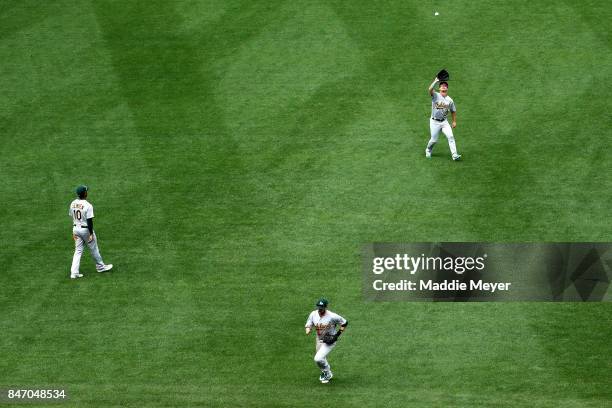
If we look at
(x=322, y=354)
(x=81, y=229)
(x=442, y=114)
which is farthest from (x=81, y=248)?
(x=442, y=114)

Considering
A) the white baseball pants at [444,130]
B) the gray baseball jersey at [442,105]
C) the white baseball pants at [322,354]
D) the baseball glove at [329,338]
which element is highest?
the gray baseball jersey at [442,105]

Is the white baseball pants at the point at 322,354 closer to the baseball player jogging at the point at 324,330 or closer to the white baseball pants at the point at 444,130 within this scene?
the baseball player jogging at the point at 324,330

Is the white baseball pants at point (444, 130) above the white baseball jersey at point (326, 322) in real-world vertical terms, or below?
above

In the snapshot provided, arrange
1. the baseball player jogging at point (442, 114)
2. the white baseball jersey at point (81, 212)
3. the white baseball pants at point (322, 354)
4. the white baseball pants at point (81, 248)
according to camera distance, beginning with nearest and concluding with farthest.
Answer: the white baseball pants at point (322, 354)
the white baseball jersey at point (81, 212)
the white baseball pants at point (81, 248)
the baseball player jogging at point (442, 114)

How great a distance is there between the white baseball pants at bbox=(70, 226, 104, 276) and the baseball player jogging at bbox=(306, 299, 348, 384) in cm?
570

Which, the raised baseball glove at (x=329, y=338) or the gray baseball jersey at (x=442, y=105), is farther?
the gray baseball jersey at (x=442, y=105)

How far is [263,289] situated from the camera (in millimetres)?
22812

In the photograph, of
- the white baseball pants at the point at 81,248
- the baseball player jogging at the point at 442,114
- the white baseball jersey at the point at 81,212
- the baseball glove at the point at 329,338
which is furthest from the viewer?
the baseball player jogging at the point at 442,114

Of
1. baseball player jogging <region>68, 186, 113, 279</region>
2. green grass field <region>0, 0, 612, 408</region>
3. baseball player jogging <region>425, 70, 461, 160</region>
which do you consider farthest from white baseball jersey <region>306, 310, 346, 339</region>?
baseball player jogging <region>425, 70, 461, 160</region>

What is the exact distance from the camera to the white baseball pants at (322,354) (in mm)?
19594

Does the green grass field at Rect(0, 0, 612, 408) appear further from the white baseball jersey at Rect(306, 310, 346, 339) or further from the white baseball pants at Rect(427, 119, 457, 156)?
the white baseball jersey at Rect(306, 310, 346, 339)

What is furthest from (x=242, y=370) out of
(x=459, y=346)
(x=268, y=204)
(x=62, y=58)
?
(x=62, y=58)

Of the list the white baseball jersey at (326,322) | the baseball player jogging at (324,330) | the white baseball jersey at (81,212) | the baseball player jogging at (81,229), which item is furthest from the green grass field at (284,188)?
the white baseball jersey at (81,212)

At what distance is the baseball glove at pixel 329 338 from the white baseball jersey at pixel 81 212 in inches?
237
